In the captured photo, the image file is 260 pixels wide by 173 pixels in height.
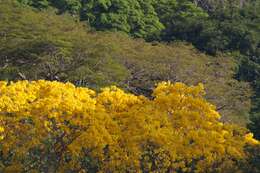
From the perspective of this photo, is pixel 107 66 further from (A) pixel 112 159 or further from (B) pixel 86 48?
(A) pixel 112 159

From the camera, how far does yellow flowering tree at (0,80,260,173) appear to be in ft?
71.6

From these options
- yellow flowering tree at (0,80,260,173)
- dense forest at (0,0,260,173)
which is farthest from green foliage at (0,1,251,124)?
yellow flowering tree at (0,80,260,173)

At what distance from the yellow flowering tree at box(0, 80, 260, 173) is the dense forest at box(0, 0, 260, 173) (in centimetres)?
3

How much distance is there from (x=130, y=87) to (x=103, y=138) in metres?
23.0

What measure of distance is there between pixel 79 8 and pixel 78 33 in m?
19.5

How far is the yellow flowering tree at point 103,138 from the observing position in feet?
71.6

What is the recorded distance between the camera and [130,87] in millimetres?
44781

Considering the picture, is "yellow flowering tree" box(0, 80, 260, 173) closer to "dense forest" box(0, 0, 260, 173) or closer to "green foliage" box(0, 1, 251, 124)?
"dense forest" box(0, 0, 260, 173)

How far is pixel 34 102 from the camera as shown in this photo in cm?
2258

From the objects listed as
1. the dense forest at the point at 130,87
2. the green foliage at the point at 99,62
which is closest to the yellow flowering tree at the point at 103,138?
the dense forest at the point at 130,87

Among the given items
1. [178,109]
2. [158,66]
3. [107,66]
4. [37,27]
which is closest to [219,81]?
[158,66]

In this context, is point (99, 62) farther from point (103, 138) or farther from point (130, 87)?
point (103, 138)

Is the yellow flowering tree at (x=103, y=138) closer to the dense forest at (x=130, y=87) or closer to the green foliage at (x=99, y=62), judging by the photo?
the dense forest at (x=130, y=87)

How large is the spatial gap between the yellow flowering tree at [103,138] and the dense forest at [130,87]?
0.03 meters
